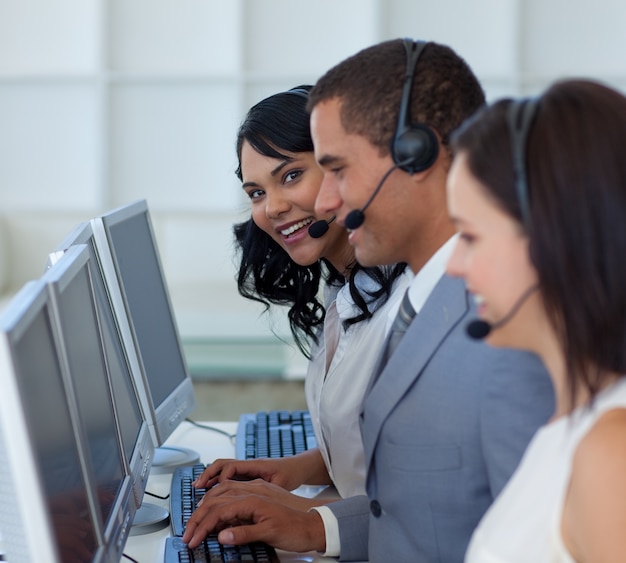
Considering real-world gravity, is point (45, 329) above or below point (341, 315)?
above

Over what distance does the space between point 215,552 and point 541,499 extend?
2.21 ft

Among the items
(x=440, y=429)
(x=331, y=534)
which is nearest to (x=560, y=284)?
(x=440, y=429)

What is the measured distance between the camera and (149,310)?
6.47ft

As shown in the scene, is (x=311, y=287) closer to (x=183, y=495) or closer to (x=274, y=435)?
(x=274, y=435)

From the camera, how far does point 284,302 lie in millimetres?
2361

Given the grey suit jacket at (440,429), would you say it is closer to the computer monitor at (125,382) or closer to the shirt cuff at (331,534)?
the shirt cuff at (331,534)

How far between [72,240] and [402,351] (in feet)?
1.77

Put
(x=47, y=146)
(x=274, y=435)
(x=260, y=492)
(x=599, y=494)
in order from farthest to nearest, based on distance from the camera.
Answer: (x=47, y=146) < (x=274, y=435) < (x=260, y=492) < (x=599, y=494)

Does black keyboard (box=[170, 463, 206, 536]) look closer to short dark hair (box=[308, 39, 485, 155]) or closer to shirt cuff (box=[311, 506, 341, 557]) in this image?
shirt cuff (box=[311, 506, 341, 557])

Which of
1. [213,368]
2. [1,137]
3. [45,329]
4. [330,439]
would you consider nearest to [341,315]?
[330,439]

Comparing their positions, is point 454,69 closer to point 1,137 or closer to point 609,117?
point 609,117

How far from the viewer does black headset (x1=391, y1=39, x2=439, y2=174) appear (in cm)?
135

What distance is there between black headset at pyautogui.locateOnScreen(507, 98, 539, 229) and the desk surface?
2.68 feet

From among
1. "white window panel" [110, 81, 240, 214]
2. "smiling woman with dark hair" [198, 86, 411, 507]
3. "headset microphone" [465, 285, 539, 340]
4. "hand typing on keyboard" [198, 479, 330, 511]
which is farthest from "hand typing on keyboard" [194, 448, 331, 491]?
"white window panel" [110, 81, 240, 214]
